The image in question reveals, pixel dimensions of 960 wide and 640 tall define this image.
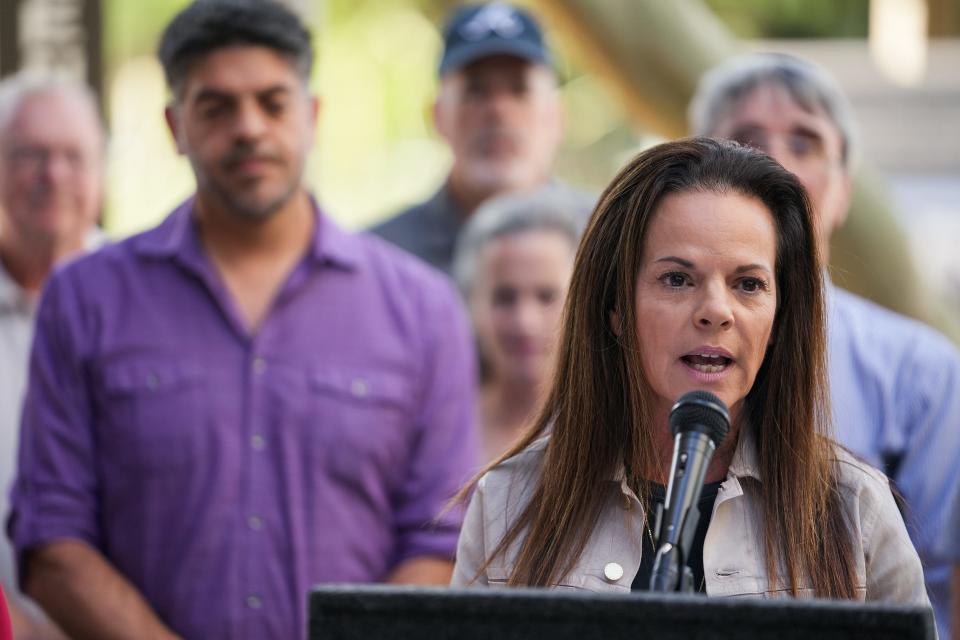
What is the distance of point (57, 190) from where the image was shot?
208 inches

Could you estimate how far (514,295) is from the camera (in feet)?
16.4

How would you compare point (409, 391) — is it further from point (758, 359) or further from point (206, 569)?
point (758, 359)

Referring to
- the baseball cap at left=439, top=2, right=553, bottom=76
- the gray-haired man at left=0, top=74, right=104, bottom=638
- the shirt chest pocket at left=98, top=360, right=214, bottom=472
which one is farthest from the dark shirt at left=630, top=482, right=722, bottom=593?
the baseball cap at left=439, top=2, right=553, bottom=76

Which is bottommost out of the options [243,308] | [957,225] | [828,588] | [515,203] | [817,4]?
[828,588]

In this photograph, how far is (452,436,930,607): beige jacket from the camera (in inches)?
103

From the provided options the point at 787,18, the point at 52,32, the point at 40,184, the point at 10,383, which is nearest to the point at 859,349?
the point at 10,383

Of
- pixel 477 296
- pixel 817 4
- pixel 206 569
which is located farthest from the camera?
pixel 817 4

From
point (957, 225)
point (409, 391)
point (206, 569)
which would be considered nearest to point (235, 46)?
point (409, 391)

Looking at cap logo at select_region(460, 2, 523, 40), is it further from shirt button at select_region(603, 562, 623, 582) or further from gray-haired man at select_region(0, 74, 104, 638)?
shirt button at select_region(603, 562, 623, 582)

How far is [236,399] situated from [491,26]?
205 centimetres

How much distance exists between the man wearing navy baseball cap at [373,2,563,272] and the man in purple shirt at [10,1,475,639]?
4.29ft

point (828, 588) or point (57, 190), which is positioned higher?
point (57, 190)

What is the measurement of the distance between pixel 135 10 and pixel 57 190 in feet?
21.2

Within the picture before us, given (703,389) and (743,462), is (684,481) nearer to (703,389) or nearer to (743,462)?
(703,389)
